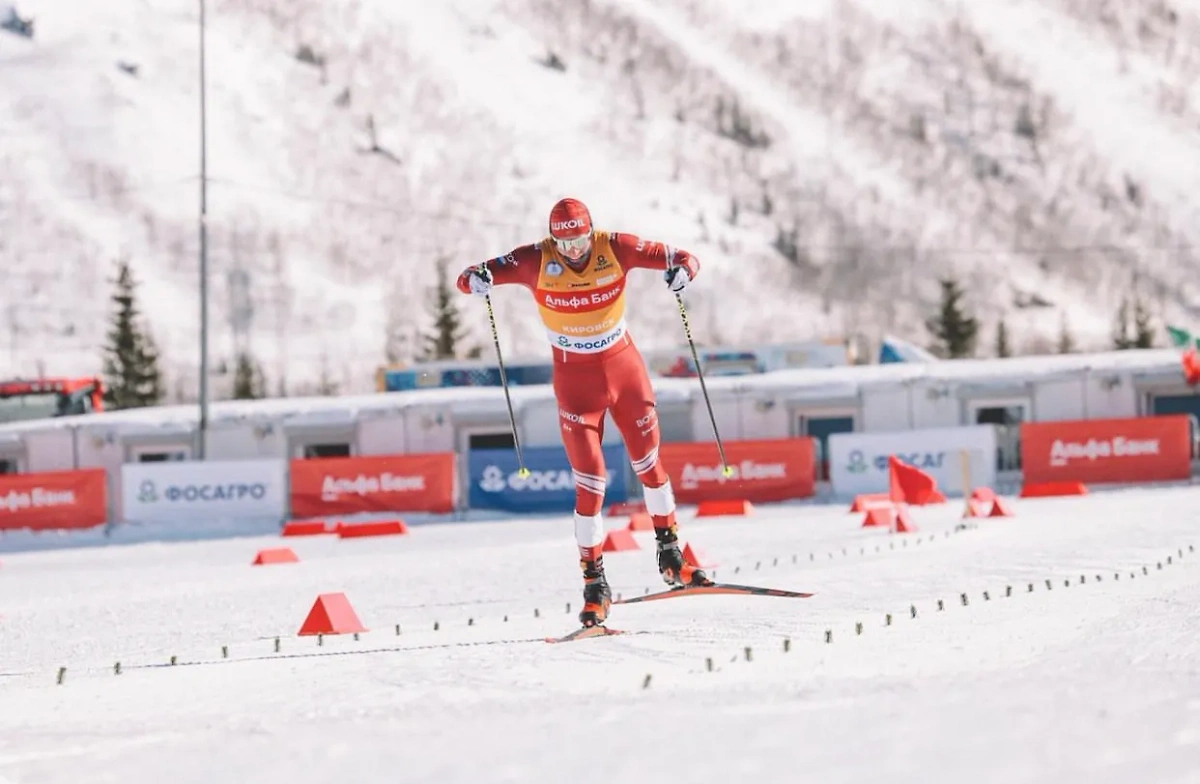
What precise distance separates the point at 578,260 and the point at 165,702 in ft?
11.3

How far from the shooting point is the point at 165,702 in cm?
613

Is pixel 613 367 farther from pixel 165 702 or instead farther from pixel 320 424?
pixel 320 424

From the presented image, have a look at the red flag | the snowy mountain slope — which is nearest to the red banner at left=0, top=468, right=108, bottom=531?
the red flag

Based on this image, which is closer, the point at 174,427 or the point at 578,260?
the point at 578,260

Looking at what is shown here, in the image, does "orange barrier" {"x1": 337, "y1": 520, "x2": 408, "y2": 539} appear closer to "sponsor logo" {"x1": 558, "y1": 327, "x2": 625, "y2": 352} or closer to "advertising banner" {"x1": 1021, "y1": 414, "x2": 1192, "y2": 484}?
"advertising banner" {"x1": 1021, "y1": 414, "x2": 1192, "y2": 484}

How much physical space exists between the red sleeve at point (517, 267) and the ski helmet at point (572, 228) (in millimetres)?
229

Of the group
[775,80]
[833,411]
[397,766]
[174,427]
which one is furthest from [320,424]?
[775,80]

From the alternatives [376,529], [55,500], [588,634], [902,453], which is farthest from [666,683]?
[55,500]

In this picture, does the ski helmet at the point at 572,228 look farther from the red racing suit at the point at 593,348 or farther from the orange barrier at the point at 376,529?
the orange barrier at the point at 376,529

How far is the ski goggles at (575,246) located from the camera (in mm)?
8273

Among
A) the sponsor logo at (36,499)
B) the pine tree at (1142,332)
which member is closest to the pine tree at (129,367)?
the sponsor logo at (36,499)

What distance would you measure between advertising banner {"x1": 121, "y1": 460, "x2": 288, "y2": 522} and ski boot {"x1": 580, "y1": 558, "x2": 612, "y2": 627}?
808 inches

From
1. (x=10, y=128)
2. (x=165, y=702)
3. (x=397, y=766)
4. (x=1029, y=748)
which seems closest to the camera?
(x=1029, y=748)

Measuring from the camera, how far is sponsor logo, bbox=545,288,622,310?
841cm
